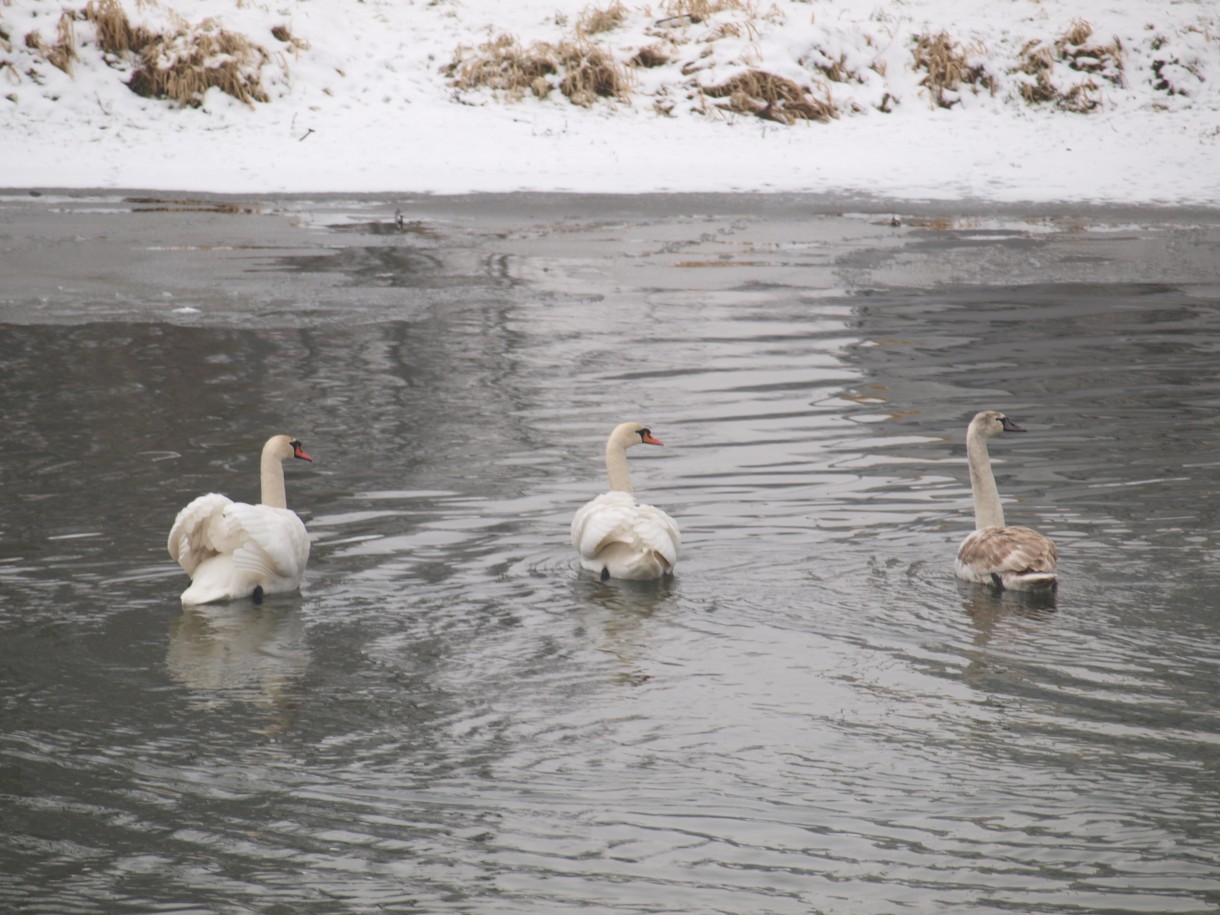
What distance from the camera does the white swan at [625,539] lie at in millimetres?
7141

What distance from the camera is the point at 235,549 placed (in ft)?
22.7

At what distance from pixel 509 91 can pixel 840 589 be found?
20426 mm

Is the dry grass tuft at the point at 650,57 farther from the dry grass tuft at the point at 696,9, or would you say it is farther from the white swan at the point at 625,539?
the white swan at the point at 625,539

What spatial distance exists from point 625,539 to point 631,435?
112cm

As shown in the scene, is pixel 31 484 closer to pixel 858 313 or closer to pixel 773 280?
pixel 858 313

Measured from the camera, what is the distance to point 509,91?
2619 centimetres

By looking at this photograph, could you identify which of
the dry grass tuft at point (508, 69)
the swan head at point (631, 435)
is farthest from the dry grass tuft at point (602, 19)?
the swan head at point (631, 435)

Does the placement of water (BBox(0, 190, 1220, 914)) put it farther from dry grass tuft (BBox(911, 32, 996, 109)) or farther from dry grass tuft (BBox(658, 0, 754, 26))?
dry grass tuft (BBox(658, 0, 754, 26))

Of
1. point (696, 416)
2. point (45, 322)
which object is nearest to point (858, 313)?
point (696, 416)

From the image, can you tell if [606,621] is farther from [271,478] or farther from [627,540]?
[271,478]

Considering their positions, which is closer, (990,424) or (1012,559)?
(1012,559)

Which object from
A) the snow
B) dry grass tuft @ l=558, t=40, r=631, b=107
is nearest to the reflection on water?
the snow

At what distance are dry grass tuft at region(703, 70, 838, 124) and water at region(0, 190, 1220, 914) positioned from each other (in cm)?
1178

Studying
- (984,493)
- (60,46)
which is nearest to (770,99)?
(60,46)
